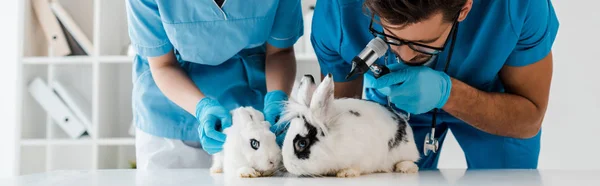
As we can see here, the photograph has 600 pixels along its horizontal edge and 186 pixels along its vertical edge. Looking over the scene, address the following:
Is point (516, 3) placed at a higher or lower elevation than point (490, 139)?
higher

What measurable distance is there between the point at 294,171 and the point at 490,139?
765mm

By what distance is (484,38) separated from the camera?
152cm

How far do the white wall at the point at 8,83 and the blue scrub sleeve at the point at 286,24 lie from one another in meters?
1.76

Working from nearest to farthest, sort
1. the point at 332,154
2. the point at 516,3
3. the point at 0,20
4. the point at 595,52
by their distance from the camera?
the point at 332,154, the point at 516,3, the point at 595,52, the point at 0,20

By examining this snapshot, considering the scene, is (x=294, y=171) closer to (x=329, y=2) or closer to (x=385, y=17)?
(x=385, y=17)

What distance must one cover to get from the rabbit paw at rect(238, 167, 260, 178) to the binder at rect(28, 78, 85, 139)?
1.95m

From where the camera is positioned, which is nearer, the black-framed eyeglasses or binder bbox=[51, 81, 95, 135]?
the black-framed eyeglasses

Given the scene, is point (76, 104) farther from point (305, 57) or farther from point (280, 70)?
point (280, 70)

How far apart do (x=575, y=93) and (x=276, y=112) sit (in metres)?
1.88

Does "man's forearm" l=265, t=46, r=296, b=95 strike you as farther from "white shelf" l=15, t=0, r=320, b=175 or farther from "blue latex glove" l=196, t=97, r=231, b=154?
"white shelf" l=15, t=0, r=320, b=175

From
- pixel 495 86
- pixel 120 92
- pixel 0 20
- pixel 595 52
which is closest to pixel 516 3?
pixel 495 86

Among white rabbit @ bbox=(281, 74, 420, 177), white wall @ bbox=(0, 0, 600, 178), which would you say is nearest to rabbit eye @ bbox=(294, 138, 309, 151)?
white rabbit @ bbox=(281, 74, 420, 177)

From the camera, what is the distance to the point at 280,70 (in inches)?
68.2

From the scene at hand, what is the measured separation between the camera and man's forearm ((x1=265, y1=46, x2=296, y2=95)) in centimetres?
171
